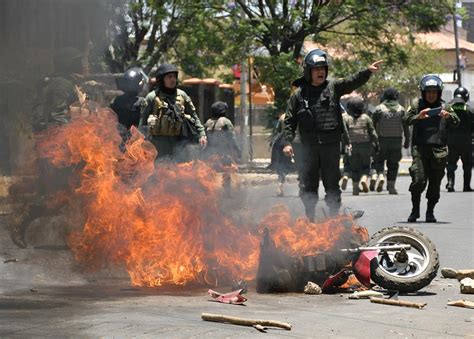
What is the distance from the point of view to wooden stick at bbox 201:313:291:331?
22.5 feet

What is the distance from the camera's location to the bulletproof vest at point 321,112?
10.8 metres

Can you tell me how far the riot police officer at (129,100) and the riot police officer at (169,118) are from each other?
1.25m

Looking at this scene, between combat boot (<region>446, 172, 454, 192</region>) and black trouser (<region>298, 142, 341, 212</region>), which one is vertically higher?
black trouser (<region>298, 142, 341, 212</region>)

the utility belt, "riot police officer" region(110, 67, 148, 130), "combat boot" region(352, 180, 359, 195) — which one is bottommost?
"combat boot" region(352, 180, 359, 195)

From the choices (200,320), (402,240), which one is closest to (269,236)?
(402,240)

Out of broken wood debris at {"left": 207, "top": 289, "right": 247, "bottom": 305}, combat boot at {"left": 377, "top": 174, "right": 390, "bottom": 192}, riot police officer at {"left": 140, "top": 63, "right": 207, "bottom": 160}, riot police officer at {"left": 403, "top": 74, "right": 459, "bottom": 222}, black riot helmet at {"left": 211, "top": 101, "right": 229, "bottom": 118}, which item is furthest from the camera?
combat boot at {"left": 377, "top": 174, "right": 390, "bottom": 192}

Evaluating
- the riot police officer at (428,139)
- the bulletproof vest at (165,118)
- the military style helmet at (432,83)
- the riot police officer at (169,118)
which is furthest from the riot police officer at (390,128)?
the bulletproof vest at (165,118)

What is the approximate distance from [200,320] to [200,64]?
24.5 meters

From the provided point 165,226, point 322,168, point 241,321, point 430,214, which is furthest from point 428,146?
point 241,321

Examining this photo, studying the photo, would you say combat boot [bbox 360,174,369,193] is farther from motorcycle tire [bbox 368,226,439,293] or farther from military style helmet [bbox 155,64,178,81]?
motorcycle tire [bbox 368,226,439,293]

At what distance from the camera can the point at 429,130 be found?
13.9 metres

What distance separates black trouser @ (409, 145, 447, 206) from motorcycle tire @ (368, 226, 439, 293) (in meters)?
4.94

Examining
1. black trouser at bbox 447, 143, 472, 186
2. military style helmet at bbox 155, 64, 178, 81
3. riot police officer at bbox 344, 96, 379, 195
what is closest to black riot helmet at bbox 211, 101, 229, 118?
riot police officer at bbox 344, 96, 379, 195

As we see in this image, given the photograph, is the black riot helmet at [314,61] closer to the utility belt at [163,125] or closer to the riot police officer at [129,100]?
the utility belt at [163,125]
